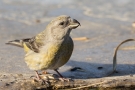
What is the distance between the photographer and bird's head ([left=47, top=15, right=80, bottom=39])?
19.4 ft

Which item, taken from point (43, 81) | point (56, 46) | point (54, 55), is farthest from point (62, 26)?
point (43, 81)

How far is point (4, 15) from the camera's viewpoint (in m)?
10.6

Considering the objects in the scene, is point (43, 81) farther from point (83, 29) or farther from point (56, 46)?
point (83, 29)

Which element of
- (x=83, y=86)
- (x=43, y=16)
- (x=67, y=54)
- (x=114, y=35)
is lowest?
(x=83, y=86)

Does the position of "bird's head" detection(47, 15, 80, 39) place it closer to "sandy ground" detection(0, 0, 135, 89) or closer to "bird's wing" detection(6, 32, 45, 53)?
"bird's wing" detection(6, 32, 45, 53)

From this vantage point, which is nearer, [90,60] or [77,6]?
[90,60]

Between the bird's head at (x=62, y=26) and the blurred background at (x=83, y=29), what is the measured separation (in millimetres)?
724

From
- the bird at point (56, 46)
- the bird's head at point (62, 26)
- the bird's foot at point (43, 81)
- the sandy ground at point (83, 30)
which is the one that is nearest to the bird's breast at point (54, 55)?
the bird at point (56, 46)

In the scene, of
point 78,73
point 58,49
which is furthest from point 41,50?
point 78,73

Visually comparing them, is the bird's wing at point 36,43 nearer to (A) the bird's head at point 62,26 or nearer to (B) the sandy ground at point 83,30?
(A) the bird's head at point 62,26

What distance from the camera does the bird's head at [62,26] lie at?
233 inches

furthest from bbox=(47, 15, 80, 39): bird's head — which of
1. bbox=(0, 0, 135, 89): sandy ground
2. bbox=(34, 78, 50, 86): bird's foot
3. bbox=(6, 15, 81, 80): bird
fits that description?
bbox=(0, 0, 135, 89): sandy ground

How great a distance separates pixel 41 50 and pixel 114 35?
327cm

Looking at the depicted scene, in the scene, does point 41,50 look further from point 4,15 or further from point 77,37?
point 4,15
